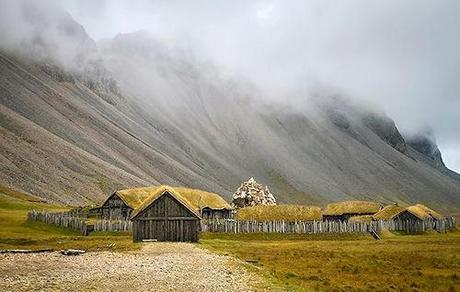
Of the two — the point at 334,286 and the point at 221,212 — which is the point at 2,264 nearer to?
the point at 334,286

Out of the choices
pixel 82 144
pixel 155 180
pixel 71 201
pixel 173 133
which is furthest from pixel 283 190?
pixel 71 201

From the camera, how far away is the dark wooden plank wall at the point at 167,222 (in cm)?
5369

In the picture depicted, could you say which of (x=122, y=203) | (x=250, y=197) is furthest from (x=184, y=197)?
(x=250, y=197)

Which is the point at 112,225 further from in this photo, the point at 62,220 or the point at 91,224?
the point at 62,220

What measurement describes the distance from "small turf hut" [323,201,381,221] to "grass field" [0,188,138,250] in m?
41.8

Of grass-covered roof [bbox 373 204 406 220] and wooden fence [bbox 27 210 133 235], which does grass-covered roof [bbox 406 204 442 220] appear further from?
wooden fence [bbox 27 210 133 235]

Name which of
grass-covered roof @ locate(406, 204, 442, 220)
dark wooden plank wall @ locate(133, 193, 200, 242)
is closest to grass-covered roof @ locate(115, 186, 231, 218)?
dark wooden plank wall @ locate(133, 193, 200, 242)

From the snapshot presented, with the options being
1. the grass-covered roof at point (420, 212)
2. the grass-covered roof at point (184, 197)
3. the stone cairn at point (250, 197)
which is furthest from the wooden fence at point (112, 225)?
the grass-covered roof at point (420, 212)

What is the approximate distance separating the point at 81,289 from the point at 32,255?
16.5 meters

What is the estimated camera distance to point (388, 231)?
70875 millimetres

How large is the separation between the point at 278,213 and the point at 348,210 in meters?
13.3

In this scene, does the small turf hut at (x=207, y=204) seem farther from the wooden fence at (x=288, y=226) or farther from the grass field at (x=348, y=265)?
the grass field at (x=348, y=265)

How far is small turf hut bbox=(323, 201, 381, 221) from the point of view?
292 feet

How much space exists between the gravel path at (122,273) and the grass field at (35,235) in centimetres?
927
